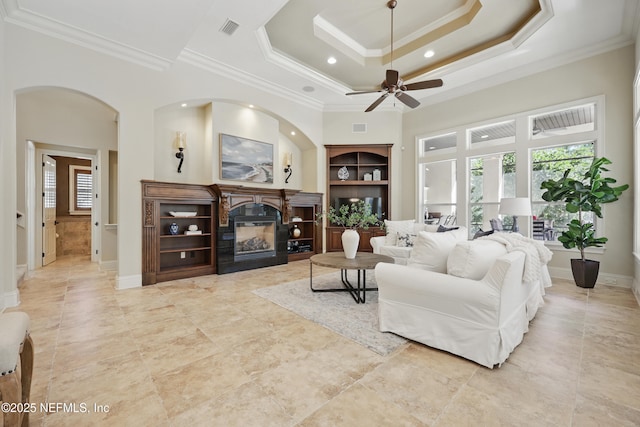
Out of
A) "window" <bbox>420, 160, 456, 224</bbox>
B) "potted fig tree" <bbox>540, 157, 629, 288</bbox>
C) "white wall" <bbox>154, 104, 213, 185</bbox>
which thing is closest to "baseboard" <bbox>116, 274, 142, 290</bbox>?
"white wall" <bbox>154, 104, 213, 185</bbox>

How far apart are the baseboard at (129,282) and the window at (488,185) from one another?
19.1 ft

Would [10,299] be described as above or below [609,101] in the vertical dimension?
below

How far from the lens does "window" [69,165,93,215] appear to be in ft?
23.3

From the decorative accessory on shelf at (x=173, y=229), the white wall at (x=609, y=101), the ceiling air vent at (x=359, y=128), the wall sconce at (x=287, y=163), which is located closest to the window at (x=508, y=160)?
the white wall at (x=609, y=101)

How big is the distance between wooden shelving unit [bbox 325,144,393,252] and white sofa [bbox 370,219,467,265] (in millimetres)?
1075

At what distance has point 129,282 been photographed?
13.1 feet

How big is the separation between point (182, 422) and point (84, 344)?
59.1 inches

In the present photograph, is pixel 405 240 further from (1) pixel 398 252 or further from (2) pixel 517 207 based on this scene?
(2) pixel 517 207

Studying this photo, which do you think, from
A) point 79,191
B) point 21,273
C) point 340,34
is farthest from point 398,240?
point 79,191

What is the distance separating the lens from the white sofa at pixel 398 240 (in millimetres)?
4984

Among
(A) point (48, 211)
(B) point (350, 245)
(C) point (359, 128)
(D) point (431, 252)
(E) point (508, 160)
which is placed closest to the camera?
(D) point (431, 252)

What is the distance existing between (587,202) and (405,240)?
2.65 metres

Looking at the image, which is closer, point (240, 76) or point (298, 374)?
point (298, 374)

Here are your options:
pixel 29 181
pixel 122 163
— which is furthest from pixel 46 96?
pixel 122 163
